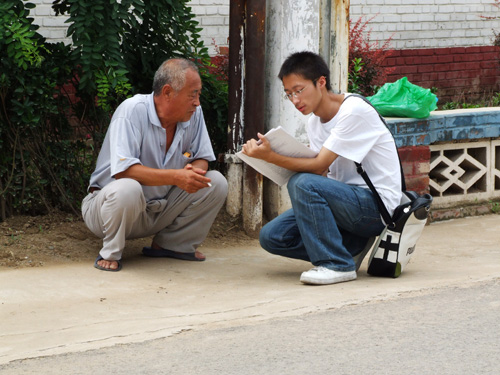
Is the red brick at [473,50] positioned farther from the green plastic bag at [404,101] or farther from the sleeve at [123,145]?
the sleeve at [123,145]

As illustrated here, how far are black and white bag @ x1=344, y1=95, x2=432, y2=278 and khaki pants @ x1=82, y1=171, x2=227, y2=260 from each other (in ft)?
3.33

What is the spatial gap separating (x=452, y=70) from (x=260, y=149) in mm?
8645

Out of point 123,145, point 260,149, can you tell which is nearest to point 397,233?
point 260,149

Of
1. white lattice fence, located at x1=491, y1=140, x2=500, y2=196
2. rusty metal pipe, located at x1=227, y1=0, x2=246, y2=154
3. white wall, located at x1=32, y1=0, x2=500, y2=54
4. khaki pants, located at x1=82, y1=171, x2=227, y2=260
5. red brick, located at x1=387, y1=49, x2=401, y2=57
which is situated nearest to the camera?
khaki pants, located at x1=82, y1=171, x2=227, y2=260

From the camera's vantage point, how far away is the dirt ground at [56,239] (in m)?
5.22

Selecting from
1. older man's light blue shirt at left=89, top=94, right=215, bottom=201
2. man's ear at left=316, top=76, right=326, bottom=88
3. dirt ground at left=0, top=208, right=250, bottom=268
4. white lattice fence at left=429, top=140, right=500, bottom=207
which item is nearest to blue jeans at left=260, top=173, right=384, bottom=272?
man's ear at left=316, top=76, right=326, bottom=88

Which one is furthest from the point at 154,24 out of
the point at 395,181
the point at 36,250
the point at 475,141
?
the point at 475,141

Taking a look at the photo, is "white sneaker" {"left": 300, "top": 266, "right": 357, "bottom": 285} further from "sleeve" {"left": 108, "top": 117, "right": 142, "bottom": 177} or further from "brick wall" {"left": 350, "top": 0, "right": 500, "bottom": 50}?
"brick wall" {"left": 350, "top": 0, "right": 500, "bottom": 50}

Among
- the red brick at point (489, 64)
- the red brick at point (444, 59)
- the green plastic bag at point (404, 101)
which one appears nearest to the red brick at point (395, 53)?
the red brick at point (444, 59)

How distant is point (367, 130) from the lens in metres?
4.71

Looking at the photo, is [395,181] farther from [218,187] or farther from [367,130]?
[218,187]

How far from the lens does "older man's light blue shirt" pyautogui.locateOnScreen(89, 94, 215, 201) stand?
16.1 ft

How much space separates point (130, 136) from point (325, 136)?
1.11 meters

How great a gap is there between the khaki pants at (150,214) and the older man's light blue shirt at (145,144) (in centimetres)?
9
